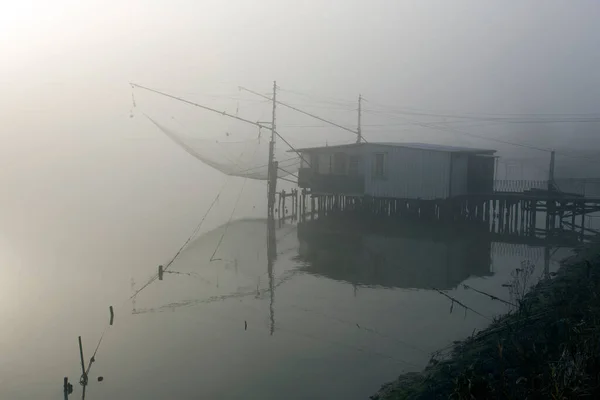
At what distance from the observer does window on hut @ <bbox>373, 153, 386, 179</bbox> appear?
70.0 feet

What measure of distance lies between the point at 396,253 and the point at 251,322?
301 inches

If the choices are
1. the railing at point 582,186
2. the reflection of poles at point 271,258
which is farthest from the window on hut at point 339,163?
the railing at point 582,186

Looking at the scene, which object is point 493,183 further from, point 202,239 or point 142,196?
point 142,196

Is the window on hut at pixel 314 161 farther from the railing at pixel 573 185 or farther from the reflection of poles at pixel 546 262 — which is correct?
the reflection of poles at pixel 546 262

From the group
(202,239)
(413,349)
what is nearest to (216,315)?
(413,349)

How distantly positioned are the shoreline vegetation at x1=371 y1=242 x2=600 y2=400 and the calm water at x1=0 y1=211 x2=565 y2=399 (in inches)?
33.4

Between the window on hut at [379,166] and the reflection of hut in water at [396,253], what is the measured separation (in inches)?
79.9

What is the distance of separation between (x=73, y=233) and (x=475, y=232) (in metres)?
15.5

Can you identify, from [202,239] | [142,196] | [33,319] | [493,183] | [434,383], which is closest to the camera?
[434,383]

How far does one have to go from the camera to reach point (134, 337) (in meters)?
8.96

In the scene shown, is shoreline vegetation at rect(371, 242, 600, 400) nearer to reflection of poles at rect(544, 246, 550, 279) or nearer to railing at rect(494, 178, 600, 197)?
reflection of poles at rect(544, 246, 550, 279)

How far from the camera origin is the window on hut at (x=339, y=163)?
75.4ft

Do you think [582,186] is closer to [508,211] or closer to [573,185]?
[573,185]

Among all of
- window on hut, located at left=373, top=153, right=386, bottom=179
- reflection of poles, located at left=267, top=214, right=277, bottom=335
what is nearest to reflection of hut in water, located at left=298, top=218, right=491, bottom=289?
reflection of poles, located at left=267, top=214, right=277, bottom=335
